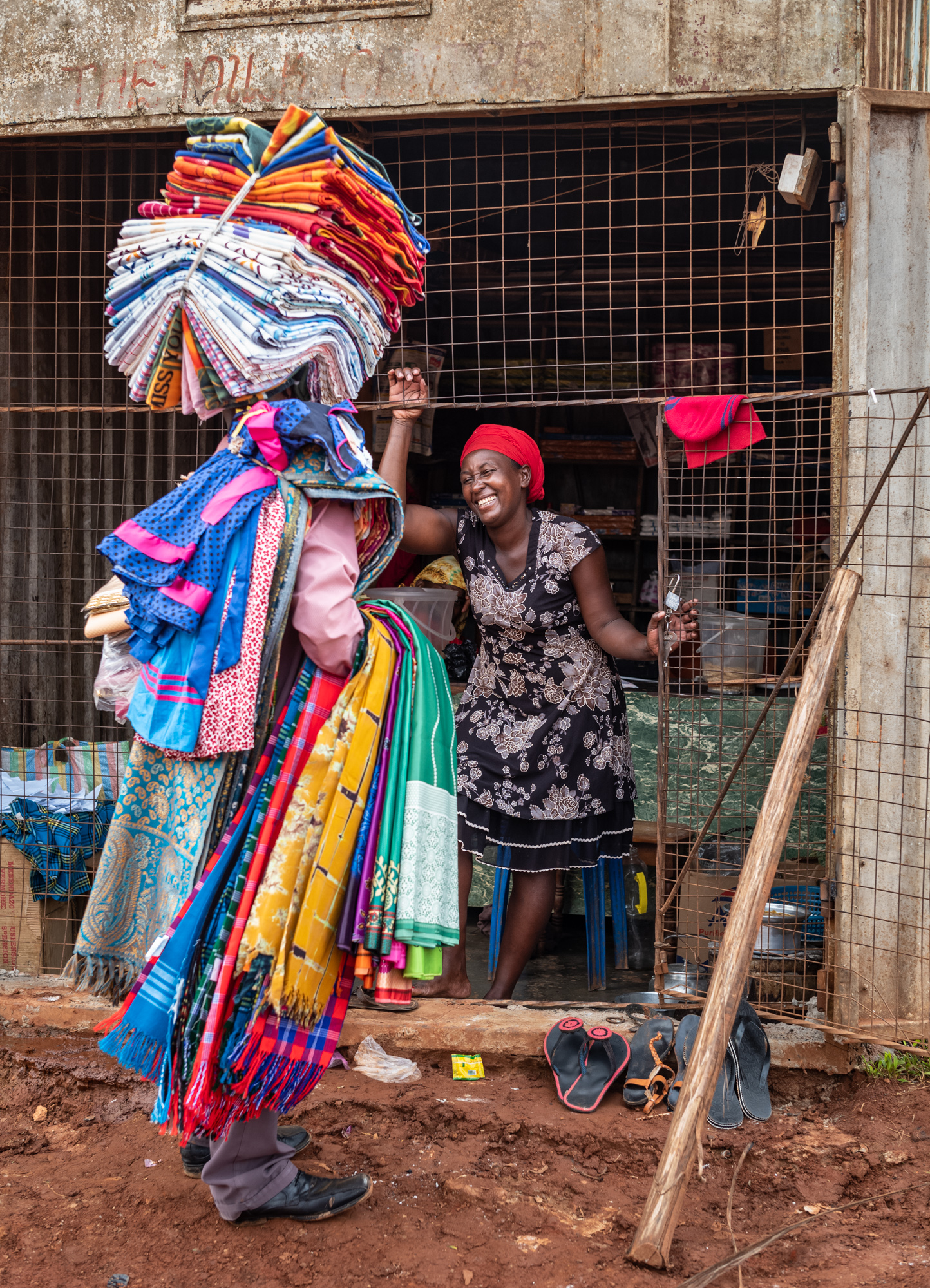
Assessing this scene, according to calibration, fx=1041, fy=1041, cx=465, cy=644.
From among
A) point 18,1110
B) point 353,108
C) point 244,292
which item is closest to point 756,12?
point 353,108

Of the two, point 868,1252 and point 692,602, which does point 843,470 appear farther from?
point 868,1252

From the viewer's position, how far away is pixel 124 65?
144 inches

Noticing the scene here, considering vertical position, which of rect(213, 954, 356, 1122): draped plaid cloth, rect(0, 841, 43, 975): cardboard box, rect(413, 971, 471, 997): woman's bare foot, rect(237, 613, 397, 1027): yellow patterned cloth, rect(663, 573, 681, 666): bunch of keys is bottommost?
rect(413, 971, 471, 997): woman's bare foot

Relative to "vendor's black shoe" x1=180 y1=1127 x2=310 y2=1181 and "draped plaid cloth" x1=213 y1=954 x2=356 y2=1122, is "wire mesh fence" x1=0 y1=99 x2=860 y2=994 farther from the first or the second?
"draped plaid cloth" x1=213 y1=954 x2=356 y2=1122

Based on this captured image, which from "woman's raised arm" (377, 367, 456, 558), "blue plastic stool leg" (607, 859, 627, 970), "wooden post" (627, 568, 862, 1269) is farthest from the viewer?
"blue plastic stool leg" (607, 859, 627, 970)

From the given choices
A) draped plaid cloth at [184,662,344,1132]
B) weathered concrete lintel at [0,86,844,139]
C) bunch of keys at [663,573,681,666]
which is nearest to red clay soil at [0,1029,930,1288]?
draped plaid cloth at [184,662,344,1132]

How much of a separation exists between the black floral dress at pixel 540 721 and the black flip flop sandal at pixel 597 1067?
631 mm

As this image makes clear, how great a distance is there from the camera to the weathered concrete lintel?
3373 millimetres

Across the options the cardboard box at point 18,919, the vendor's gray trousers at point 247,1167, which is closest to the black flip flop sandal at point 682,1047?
the vendor's gray trousers at point 247,1167

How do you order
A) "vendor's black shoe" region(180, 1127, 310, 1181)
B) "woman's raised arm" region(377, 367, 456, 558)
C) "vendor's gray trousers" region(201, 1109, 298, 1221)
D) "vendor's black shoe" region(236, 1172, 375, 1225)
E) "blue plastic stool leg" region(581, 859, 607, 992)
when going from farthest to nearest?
"blue plastic stool leg" region(581, 859, 607, 992)
"woman's raised arm" region(377, 367, 456, 558)
"vendor's black shoe" region(180, 1127, 310, 1181)
"vendor's black shoe" region(236, 1172, 375, 1225)
"vendor's gray trousers" region(201, 1109, 298, 1221)

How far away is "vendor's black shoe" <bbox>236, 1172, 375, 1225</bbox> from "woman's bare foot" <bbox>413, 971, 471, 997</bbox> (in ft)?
3.92

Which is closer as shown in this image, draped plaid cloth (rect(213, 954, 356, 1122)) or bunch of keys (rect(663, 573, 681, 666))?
draped plaid cloth (rect(213, 954, 356, 1122))

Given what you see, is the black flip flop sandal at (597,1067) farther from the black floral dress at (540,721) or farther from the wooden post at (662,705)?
the black floral dress at (540,721)

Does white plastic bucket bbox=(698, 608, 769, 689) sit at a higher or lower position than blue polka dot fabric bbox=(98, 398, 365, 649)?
lower
